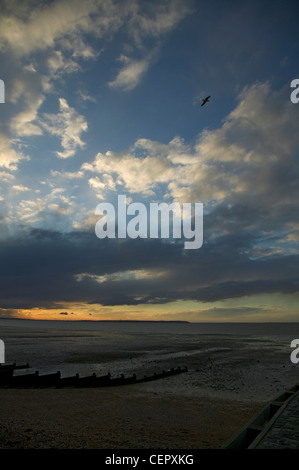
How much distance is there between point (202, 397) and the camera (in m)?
21.8

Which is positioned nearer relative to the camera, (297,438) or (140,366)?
(297,438)

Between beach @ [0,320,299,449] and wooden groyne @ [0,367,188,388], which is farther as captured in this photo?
wooden groyne @ [0,367,188,388]

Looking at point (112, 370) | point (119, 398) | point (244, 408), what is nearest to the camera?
point (244, 408)

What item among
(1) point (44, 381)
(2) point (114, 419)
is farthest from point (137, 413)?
(1) point (44, 381)


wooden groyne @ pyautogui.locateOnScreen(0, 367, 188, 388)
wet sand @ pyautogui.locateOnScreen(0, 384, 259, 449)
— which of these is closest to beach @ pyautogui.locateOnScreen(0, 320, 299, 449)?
wet sand @ pyautogui.locateOnScreen(0, 384, 259, 449)

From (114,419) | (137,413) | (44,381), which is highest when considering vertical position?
(114,419)

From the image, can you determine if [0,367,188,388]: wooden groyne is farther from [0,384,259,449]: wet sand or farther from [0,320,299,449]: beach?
[0,384,259,449]: wet sand

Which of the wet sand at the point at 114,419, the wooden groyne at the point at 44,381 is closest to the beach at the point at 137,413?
the wet sand at the point at 114,419

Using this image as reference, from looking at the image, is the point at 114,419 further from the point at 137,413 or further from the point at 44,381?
the point at 44,381

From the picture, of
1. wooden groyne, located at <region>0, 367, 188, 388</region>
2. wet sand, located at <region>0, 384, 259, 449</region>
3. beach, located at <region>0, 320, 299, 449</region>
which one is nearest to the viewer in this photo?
wet sand, located at <region>0, 384, 259, 449</region>

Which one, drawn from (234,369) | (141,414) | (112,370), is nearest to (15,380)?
(141,414)

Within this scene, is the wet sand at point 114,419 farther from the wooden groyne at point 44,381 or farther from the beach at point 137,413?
the wooden groyne at point 44,381
